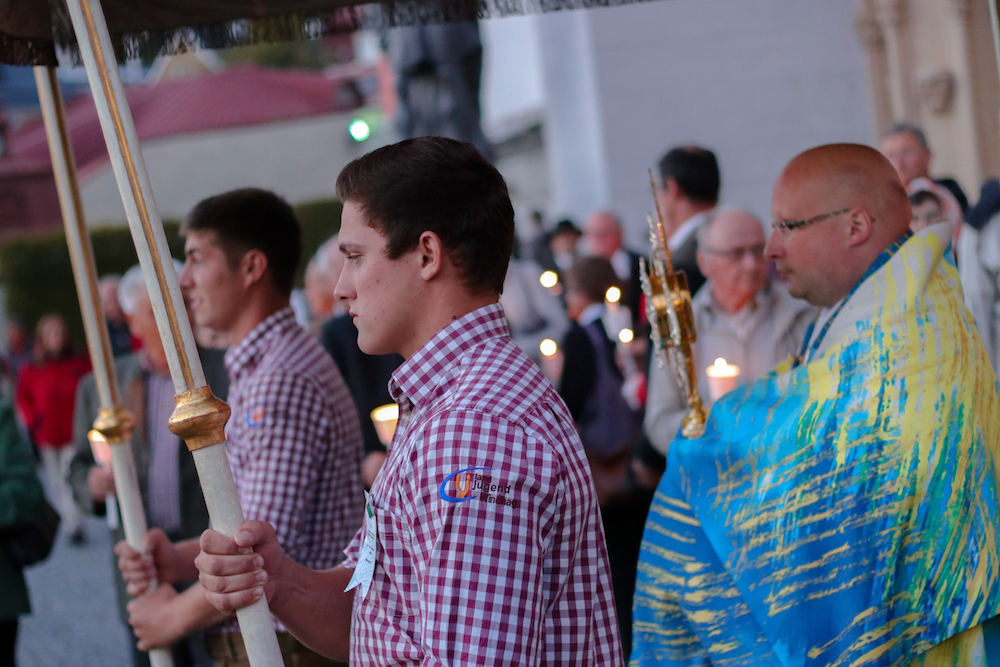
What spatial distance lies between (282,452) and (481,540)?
1.27 metres

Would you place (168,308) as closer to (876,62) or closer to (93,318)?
(93,318)

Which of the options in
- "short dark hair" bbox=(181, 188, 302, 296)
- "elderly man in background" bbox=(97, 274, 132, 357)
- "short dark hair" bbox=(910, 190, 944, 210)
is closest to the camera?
"short dark hair" bbox=(181, 188, 302, 296)

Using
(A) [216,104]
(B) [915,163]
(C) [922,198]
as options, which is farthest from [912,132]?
→ (A) [216,104]

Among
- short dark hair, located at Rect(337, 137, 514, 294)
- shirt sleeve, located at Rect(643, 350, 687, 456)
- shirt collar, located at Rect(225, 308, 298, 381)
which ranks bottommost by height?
shirt sleeve, located at Rect(643, 350, 687, 456)

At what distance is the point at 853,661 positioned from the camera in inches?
88.4

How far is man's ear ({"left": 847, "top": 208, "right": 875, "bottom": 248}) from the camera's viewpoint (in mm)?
2611

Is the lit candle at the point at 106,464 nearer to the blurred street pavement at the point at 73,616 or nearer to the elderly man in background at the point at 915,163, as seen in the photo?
the blurred street pavement at the point at 73,616

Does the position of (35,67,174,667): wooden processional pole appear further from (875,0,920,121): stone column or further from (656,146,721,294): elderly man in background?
(875,0,920,121): stone column

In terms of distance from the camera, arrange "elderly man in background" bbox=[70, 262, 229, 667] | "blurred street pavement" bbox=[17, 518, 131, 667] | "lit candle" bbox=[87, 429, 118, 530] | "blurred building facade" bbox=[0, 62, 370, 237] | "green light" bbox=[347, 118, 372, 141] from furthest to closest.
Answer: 1. "blurred building facade" bbox=[0, 62, 370, 237]
2. "blurred street pavement" bbox=[17, 518, 131, 667]
3. "green light" bbox=[347, 118, 372, 141]
4. "elderly man in background" bbox=[70, 262, 229, 667]
5. "lit candle" bbox=[87, 429, 118, 530]

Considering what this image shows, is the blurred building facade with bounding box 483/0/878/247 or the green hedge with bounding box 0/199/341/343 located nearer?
the blurred building facade with bounding box 483/0/878/247

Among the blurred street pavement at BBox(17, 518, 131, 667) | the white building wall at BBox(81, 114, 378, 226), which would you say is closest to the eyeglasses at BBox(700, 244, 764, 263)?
the blurred street pavement at BBox(17, 518, 131, 667)

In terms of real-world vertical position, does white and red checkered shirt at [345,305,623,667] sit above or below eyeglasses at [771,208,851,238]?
below

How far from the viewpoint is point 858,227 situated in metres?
2.62

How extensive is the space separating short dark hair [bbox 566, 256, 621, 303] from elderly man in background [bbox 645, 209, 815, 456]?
102 centimetres
